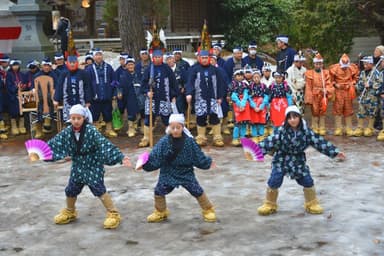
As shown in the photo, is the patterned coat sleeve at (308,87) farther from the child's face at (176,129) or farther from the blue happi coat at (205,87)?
the child's face at (176,129)

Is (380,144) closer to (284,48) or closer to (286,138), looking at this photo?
(284,48)

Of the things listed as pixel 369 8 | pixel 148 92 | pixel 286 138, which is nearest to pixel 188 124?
pixel 148 92

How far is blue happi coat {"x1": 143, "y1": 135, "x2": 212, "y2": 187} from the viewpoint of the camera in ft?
19.1

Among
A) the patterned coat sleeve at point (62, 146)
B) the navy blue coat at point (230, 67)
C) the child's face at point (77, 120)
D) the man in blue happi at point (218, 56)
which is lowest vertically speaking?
the patterned coat sleeve at point (62, 146)

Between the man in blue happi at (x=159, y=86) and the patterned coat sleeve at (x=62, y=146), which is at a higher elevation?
the man in blue happi at (x=159, y=86)

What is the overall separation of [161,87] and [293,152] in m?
4.28

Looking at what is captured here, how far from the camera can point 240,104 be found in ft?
32.1

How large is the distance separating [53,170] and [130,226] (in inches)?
124

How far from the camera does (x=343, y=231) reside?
5410 mm

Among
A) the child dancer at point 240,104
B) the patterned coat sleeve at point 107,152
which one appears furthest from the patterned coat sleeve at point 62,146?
the child dancer at point 240,104

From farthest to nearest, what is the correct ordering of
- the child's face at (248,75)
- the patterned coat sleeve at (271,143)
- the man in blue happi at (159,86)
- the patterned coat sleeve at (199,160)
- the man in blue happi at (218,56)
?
the man in blue happi at (218,56), the child's face at (248,75), the man in blue happi at (159,86), the patterned coat sleeve at (271,143), the patterned coat sleeve at (199,160)

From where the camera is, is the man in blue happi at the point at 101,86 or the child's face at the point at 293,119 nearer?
the child's face at the point at 293,119

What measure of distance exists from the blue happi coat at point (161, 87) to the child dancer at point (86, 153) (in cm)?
393

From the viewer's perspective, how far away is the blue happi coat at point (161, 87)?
9.77 m
